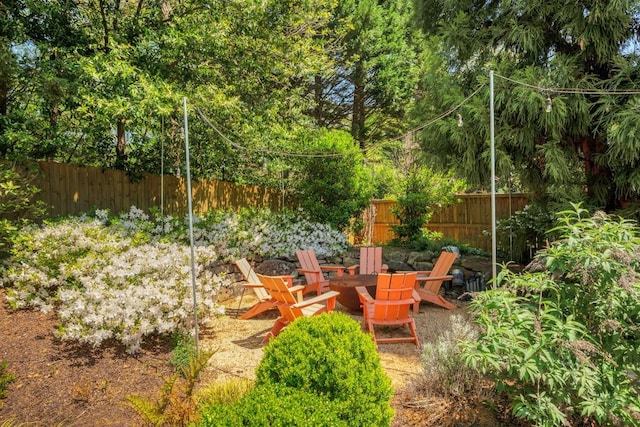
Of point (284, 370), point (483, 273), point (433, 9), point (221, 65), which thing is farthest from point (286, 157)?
point (284, 370)

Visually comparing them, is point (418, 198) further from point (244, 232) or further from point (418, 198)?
point (244, 232)

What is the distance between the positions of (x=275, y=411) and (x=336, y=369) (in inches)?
18.3

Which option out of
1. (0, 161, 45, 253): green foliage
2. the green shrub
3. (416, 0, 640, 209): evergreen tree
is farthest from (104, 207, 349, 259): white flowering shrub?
the green shrub

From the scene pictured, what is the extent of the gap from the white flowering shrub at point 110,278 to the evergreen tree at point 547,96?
4.39 metres

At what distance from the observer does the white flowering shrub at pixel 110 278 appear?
371cm

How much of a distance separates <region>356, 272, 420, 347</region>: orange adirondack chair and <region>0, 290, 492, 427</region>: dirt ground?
0.23 metres

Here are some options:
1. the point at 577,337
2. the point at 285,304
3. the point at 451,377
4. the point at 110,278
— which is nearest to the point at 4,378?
the point at 110,278

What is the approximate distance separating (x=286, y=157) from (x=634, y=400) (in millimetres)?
7912

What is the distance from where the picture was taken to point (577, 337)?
7.54 feet

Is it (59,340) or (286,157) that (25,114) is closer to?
(59,340)

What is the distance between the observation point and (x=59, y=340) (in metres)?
3.80

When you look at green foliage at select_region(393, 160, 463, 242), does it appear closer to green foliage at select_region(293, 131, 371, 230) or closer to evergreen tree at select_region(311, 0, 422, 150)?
green foliage at select_region(293, 131, 371, 230)

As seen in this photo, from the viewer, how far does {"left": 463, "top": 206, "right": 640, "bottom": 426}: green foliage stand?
6.94 ft

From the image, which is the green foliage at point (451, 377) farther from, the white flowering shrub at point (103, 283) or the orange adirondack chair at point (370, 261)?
the orange adirondack chair at point (370, 261)
